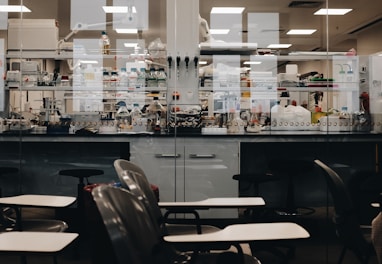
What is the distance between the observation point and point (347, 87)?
4.41m

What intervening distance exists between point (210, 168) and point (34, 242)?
2580 mm

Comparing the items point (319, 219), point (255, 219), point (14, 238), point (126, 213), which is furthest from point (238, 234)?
point (319, 219)

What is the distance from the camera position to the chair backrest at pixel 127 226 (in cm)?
109

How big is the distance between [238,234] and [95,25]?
12.1ft

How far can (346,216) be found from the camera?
2287mm

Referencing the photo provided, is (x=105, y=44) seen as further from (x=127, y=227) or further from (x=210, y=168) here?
(x=127, y=227)

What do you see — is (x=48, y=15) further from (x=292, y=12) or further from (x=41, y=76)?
(x=292, y=12)

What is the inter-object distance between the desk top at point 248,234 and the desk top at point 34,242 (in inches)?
13.1

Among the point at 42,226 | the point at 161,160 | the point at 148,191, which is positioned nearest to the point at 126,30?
the point at 161,160

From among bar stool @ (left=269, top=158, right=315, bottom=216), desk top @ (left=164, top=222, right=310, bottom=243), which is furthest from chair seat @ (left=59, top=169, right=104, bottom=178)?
desk top @ (left=164, top=222, right=310, bottom=243)

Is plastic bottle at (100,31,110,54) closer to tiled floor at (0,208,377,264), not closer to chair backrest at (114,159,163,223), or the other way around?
tiled floor at (0,208,377,264)

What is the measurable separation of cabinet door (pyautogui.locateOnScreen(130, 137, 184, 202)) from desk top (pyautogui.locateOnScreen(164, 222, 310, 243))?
2.28 meters

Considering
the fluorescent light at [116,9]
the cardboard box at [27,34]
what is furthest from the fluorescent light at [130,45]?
the cardboard box at [27,34]

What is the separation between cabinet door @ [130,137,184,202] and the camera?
3879mm
